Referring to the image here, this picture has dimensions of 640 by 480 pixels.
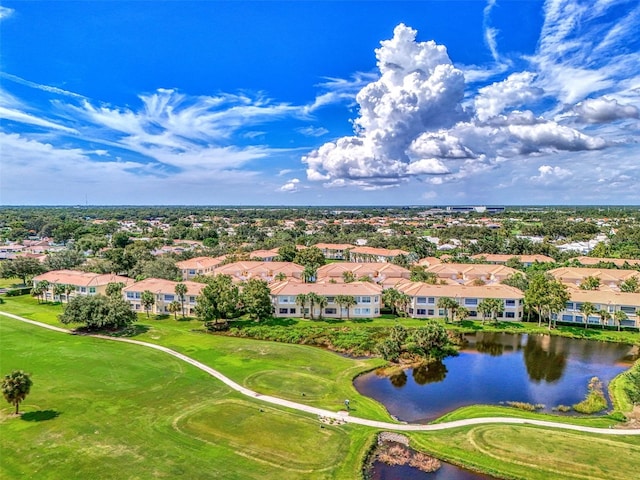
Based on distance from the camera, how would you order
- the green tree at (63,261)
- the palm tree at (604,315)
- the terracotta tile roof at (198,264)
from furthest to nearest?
the terracotta tile roof at (198,264)
the green tree at (63,261)
the palm tree at (604,315)

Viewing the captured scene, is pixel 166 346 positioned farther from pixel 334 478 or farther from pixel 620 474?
pixel 620 474

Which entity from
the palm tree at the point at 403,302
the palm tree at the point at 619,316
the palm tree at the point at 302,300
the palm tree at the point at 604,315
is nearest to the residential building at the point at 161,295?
the palm tree at the point at 302,300

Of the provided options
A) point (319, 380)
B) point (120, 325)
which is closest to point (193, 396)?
point (319, 380)

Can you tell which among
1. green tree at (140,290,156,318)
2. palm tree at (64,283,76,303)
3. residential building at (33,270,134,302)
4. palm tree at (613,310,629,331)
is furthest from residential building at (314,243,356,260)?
palm tree at (613,310,629,331)

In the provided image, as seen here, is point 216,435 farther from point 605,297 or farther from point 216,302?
point 605,297

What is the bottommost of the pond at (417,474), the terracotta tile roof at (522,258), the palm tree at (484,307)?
the pond at (417,474)

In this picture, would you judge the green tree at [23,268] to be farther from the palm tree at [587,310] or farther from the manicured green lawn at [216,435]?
the palm tree at [587,310]

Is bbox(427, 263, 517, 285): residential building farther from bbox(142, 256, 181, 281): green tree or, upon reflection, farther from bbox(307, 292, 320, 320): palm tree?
bbox(142, 256, 181, 281): green tree
